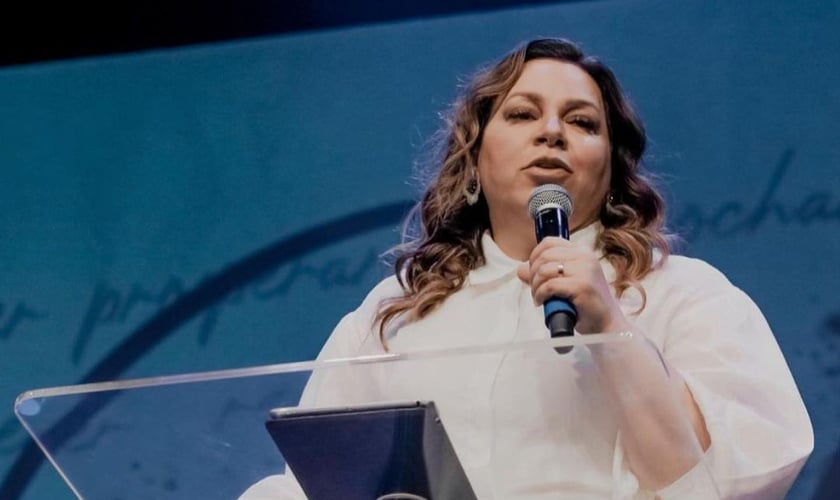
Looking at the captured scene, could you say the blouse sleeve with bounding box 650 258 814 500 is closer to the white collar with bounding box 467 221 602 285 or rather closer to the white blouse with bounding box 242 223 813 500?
the white blouse with bounding box 242 223 813 500

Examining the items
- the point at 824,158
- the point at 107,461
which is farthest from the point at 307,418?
the point at 824,158

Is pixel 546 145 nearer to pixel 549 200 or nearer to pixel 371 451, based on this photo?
pixel 549 200

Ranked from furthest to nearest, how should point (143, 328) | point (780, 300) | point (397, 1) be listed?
point (397, 1) < point (143, 328) < point (780, 300)

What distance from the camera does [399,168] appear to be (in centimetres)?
205

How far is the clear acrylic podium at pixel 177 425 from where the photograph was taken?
101 centimetres

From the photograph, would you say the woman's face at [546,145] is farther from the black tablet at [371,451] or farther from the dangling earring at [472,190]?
the black tablet at [371,451]

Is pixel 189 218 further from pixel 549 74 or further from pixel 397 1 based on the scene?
pixel 549 74

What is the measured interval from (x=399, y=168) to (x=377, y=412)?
1190 mm

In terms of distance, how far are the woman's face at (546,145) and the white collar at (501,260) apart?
0.08 feet

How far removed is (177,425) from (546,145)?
0.68 meters

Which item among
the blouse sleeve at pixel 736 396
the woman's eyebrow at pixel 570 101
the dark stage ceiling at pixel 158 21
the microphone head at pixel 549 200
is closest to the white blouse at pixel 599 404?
the blouse sleeve at pixel 736 396

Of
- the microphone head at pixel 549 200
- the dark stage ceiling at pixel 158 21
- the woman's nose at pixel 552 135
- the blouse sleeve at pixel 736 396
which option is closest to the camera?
the blouse sleeve at pixel 736 396

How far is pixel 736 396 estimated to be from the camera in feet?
3.87

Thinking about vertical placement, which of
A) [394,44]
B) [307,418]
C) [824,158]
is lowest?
[824,158]
